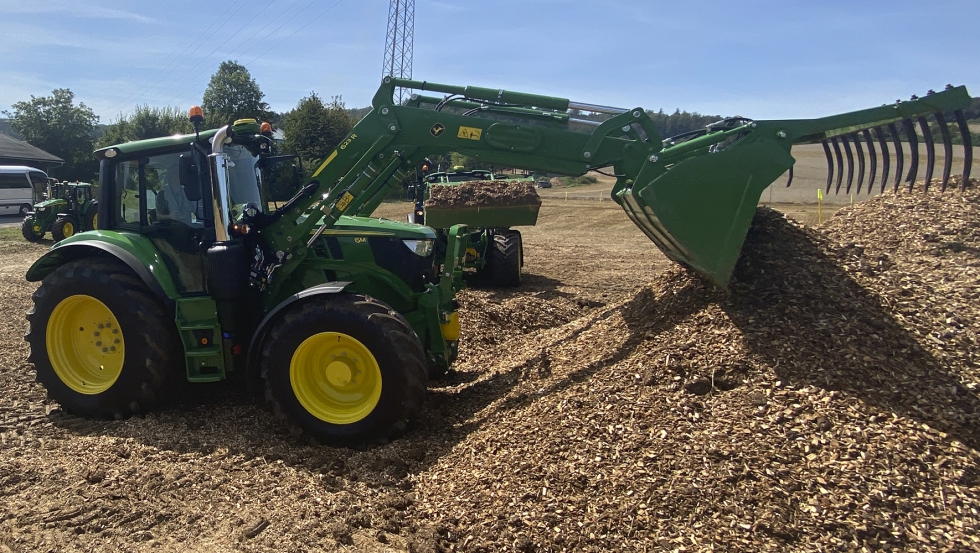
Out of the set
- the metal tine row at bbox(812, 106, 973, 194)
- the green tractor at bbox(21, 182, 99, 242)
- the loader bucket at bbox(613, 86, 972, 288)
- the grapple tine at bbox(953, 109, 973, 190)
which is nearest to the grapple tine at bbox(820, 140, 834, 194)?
the metal tine row at bbox(812, 106, 973, 194)

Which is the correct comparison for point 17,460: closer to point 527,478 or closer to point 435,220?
point 527,478

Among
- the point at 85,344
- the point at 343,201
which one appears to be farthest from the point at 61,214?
the point at 343,201

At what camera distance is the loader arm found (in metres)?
4.46

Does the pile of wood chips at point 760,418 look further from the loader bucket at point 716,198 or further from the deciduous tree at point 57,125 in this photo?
the deciduous tree at point 57,125

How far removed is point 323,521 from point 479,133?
305 cm

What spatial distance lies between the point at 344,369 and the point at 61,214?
1874cm

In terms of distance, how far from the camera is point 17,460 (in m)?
4.36

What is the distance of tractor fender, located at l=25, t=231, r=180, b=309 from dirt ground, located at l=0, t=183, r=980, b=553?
104 cm

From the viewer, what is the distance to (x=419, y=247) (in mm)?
5578

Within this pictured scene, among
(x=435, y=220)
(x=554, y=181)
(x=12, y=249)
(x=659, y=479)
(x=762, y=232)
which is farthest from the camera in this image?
(x=554, y=181)

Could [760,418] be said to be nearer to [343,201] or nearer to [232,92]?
[343,201]

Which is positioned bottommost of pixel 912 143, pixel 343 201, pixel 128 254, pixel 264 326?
pixel 264 326

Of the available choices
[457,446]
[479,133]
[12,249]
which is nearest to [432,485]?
[457,446]

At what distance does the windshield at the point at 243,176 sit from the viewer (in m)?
5.31
